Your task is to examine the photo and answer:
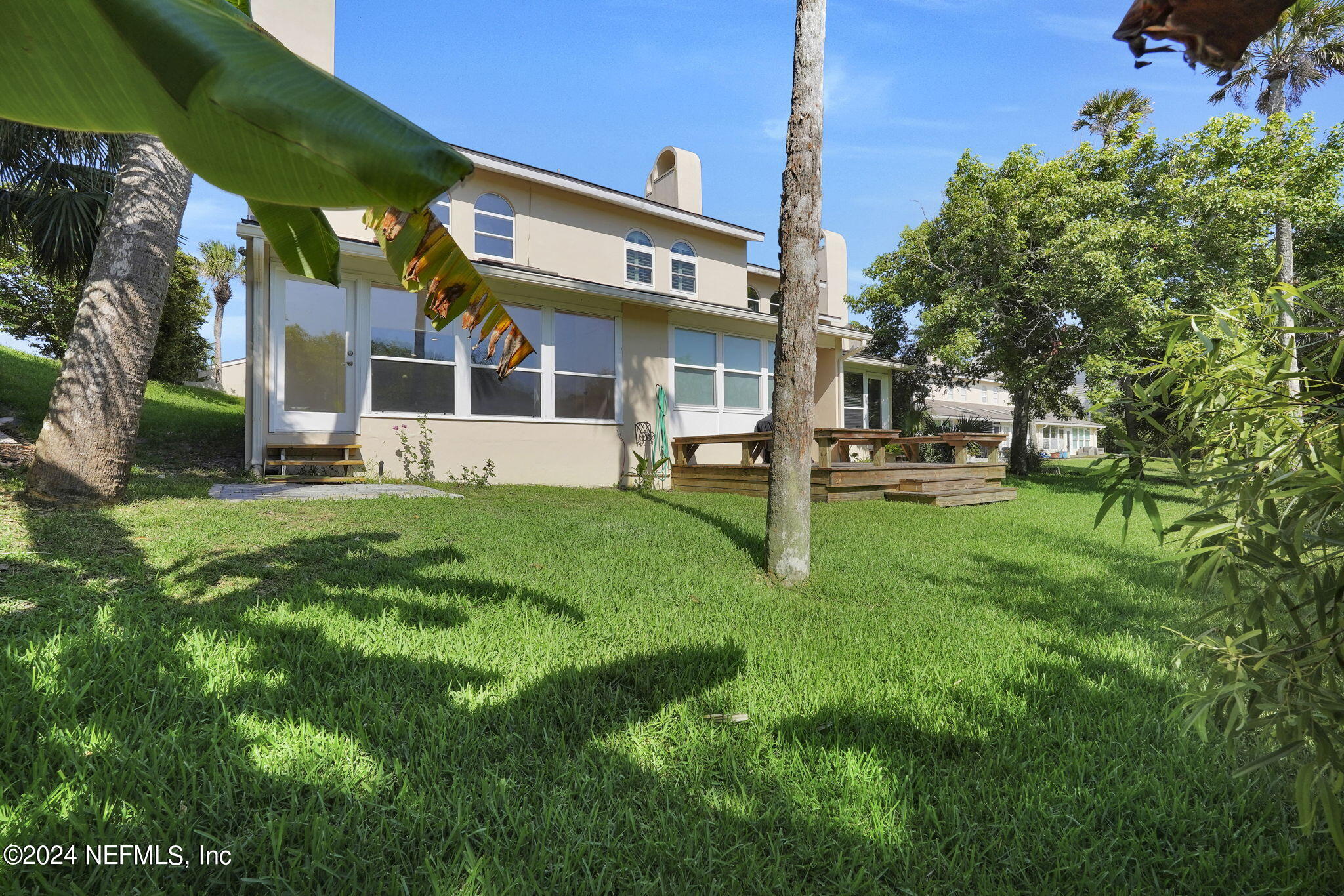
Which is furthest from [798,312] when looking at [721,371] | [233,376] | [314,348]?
[233,376]

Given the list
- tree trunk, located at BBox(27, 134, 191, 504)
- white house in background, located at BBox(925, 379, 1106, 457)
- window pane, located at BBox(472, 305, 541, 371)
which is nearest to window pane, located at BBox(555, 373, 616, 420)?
window pane, located at BBox(472, 305, 541, 371)

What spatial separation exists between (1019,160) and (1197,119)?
13.5 ft

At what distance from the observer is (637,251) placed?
14531mm

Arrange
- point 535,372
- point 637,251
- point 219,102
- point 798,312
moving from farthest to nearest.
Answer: point 637,251 → point 535,372 → point 798,312 → point 219,102

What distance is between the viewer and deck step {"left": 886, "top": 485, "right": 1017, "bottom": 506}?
9.71m

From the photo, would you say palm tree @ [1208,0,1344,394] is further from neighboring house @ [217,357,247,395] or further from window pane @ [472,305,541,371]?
neighboring house @ [217,357,247,395]

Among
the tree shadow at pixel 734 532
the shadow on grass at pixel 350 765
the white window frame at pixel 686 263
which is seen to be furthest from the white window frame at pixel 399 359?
the shadow on grass at pixel 350 765

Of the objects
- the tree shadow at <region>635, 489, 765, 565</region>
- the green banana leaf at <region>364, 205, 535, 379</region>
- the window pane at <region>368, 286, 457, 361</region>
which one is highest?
the window pane at <region>368, 286, 457, 361</region>

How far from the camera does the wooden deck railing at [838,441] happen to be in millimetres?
9898

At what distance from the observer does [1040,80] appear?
3.96 metres

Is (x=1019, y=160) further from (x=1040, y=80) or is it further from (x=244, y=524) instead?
(x=244, y=524)

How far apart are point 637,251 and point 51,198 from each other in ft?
36.6

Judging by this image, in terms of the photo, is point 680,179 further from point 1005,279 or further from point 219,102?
point 219,102

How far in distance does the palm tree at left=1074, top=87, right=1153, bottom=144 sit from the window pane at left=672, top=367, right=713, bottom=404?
64.0 ft
